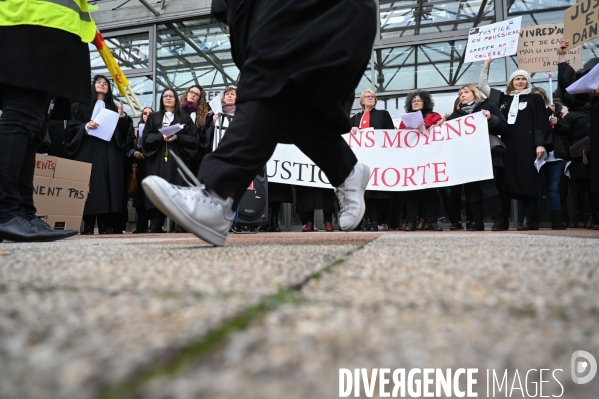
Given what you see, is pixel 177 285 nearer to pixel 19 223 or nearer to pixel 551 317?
pixel 551 317

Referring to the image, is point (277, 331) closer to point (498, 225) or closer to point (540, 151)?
point (498, 225)

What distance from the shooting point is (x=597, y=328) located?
37 centimetres

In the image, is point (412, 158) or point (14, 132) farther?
point (412, 158)

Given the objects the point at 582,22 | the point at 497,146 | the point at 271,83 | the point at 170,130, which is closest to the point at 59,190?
the point at 170,130

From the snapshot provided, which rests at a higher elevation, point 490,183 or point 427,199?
point 490,183

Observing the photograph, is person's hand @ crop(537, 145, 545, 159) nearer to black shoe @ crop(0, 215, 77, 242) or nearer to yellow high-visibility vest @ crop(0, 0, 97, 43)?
yellow high-visibility vest @ crop(0, 0, 97, 43)

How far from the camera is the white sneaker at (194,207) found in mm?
1115

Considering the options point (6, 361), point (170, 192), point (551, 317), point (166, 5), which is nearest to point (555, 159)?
point (170, 192)

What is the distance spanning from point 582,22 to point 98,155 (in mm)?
4294

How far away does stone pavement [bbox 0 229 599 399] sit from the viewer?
11.1 inches

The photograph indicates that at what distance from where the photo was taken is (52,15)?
1755 mm

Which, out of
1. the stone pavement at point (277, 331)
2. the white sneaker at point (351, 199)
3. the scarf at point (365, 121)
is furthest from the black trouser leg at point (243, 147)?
the scarf at point (365, 121)

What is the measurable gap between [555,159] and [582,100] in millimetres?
1456

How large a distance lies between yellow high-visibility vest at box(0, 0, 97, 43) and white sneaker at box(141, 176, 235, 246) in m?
1.08
